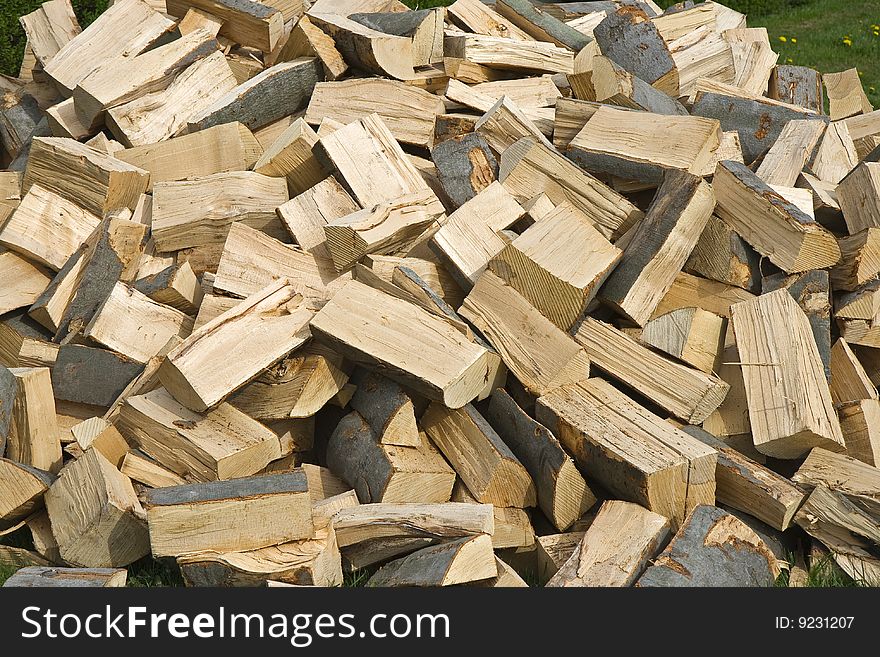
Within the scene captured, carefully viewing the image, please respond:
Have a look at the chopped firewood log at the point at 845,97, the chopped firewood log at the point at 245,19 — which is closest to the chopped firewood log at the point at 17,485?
the chopped firewood log at the point at 245,19

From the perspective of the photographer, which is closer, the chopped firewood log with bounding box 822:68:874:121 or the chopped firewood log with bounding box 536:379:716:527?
the chopped firewood log with bounding box 536:379:716:527

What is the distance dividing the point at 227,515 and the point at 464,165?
5.68 ft

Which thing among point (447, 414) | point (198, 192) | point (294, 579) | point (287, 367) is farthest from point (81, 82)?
point (294, 579)

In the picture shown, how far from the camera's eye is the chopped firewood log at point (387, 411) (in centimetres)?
288

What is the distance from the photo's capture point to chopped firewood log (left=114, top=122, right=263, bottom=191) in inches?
150

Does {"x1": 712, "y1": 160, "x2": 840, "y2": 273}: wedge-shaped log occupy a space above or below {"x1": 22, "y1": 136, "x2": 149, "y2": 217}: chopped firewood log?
above

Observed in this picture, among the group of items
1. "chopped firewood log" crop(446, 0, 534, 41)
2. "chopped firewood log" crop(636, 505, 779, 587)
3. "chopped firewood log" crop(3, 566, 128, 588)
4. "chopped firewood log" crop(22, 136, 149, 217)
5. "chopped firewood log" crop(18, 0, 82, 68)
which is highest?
"chopped firewood log" crop(446, 0, 534, 41)

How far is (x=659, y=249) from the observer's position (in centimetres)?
315

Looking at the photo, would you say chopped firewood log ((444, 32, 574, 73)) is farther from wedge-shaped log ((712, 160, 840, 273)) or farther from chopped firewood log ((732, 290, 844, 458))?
chopped firewood log ((732, 290, 844, 458))

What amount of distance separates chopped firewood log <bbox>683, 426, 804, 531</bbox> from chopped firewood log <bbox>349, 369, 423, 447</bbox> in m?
1.00

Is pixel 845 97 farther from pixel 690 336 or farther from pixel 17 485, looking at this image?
pixel 17 485

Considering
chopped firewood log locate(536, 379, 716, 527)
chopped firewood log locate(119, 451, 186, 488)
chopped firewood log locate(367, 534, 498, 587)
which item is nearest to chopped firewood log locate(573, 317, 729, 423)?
chopped firewood log locate(536, 379, 716, 527)

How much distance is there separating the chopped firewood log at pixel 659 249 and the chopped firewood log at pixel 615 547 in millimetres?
782

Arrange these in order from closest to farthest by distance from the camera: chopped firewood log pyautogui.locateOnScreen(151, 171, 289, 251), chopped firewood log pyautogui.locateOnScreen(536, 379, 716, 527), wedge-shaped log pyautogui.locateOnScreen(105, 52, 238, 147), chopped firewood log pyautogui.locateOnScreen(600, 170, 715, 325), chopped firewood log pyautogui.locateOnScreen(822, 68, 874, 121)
Answer: 1. chopped firewood log pyautogui.locateOnScreen(536, 379, 716, 527)
2. chopped firewood log pyautogui.locateOnScreen(600, 170, 715, 325)
3. chopped firewood log pyautogui.locateOnScreen(151, 171, 289, 251)
4. wedge-shaped log pyautogui.locateOnScreen(105, 52, 238, 147)
5. chopped firewood log pyautogui.locateOnScreen(822, 68, 874, 121)
